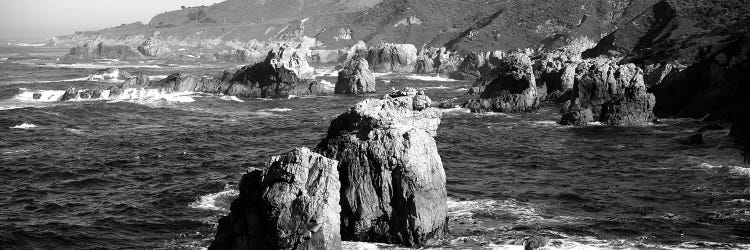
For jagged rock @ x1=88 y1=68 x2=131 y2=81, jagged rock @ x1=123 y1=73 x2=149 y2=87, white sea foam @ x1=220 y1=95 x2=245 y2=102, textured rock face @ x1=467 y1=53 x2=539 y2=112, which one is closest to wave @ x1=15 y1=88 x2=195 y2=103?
white sea foam @ x1=220 y1=95 x2=245 y2=102

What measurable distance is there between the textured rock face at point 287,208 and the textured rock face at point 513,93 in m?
63.3

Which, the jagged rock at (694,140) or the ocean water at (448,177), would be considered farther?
the jagged rock at (694,140)

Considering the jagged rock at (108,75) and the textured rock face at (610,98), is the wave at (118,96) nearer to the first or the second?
the jagged rock at (108,75)

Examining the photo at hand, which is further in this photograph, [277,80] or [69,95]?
[277,80]

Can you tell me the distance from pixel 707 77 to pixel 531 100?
2144 cm

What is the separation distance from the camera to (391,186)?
3619 centimetres

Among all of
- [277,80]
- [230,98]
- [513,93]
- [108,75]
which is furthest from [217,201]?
[108,75]

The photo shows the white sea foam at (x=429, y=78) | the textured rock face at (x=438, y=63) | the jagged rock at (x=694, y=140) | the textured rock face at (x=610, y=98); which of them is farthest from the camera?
the textured rock face at (x=438, y=63)

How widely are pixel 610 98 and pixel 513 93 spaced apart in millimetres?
14098

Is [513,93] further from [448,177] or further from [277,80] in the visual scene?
[448,177]

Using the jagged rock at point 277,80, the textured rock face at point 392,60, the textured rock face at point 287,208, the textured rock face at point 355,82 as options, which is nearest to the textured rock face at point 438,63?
the textured rock face at point 392,60

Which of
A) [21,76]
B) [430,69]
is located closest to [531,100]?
[430,69]

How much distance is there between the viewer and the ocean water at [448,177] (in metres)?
38.5

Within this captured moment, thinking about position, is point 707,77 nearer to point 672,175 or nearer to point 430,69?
point 672,175
